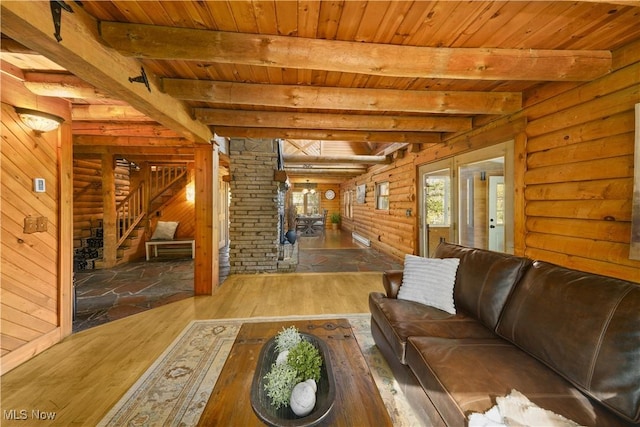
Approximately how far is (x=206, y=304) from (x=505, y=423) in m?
3.14

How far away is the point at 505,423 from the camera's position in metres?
0.95

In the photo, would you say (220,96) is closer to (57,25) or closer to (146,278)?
(57,25)

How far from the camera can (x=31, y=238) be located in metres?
2.12

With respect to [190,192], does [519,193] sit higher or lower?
lower

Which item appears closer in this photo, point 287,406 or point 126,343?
point 287,406

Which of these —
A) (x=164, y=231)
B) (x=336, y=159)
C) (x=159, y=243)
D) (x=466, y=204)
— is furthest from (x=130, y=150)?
(x=466, y=204)

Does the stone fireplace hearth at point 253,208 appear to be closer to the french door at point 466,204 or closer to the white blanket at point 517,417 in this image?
the french door at point 466,204

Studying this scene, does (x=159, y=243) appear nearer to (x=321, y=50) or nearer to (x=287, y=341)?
(x=287, y=341)

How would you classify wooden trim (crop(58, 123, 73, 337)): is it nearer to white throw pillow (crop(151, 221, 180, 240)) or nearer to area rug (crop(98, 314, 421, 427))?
area rug (crop(98, 314, 421, 427))

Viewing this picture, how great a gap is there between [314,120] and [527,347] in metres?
2.91

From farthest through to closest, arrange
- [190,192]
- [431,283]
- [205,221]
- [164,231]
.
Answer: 1. [190,192]
2. [164,231]
3. [205,221]
4. [431,283]

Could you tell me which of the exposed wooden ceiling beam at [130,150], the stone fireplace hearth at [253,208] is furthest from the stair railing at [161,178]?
the stone fireplace hearth at [253,208]

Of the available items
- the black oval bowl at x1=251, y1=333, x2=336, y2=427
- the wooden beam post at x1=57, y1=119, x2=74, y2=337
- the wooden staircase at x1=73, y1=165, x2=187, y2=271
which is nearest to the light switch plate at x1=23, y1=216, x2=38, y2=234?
the wooden beam post at x1=57, y1=119, x2=74, y2=337

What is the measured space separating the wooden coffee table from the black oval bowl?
0.05 meters
